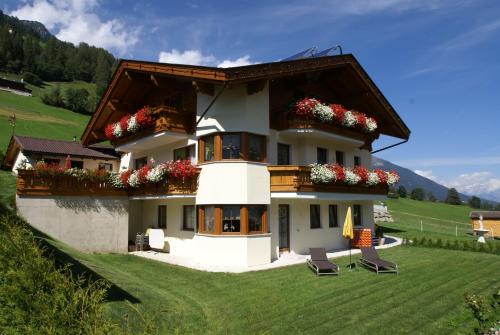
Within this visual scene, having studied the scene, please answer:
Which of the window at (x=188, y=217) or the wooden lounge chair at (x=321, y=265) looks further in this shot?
the window at (x=188, y=217)

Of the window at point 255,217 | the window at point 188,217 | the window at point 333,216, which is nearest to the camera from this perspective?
the window at point 255,217

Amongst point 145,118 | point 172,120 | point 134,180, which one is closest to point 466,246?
point 172,120

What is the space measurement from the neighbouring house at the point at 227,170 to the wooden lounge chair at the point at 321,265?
7.19 feet

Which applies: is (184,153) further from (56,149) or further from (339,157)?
(56,149)

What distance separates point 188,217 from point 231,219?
354 cm

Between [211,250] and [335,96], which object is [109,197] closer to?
[211,250]

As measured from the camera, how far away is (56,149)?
24938 millimetres

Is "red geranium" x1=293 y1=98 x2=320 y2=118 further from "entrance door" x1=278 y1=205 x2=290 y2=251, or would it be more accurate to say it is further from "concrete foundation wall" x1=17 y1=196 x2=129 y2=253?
"concrete foundation wall" x1=17 y1=196 x2=129 y2=253

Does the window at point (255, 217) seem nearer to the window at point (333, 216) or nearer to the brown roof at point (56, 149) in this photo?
the window at point (333, 216)

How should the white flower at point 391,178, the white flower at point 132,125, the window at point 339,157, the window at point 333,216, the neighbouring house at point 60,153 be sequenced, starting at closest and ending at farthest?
the white flower at point 132,125 < the window at point 333,216 < the window at point 339,157 < the white flower at point 391,178 < the neighbouring house at point 60,153

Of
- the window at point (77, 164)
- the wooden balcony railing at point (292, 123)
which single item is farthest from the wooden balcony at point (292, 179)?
the window at point (77, 164)

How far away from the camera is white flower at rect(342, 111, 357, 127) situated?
1969 cm

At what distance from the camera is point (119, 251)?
60.7 feet

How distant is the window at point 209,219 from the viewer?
16.3m
